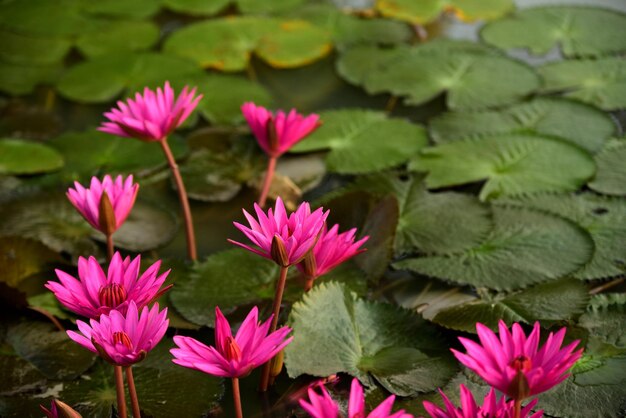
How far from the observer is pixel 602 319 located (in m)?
1.36

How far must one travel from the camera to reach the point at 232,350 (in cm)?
95

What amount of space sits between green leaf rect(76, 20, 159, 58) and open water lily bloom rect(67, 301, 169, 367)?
1.57 meters

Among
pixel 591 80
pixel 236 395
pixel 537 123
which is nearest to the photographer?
pixel 236 395

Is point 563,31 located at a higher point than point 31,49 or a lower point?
higher

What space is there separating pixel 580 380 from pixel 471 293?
302 millimetres

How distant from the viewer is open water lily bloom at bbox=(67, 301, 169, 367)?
97 cm

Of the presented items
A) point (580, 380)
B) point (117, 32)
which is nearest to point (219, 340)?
point (580, 380)

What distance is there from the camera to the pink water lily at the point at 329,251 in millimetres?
1159

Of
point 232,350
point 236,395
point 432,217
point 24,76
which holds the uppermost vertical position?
point 232,350

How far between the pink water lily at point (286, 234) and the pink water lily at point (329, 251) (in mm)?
78

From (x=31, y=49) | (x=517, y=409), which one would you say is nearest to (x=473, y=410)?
(x=517, y=409)

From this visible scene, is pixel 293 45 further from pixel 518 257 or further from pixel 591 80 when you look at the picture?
pixel 518 257

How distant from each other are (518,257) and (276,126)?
0.52m

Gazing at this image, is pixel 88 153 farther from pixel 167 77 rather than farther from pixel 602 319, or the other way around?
pixel 602 319
